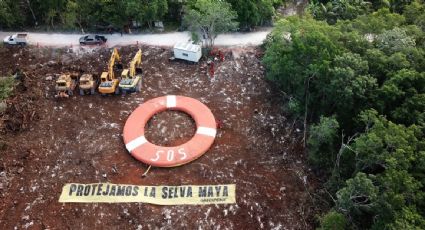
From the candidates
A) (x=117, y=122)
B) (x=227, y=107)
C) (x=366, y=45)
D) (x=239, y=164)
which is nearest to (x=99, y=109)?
(x=117, y=122)

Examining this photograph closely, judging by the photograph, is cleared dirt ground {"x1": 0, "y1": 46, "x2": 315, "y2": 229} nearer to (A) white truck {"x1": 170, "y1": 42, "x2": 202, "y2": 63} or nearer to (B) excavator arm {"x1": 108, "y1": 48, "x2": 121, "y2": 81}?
(A) white truck {"x1": 170, "y1": 42, "x2": 202, "y2": 63}

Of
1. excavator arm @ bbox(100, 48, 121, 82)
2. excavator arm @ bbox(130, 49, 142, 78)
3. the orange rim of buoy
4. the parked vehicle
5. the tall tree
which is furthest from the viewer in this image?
the parked vehicle

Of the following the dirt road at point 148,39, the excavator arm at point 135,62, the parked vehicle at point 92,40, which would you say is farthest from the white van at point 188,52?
the parked vehicle at point 92,40

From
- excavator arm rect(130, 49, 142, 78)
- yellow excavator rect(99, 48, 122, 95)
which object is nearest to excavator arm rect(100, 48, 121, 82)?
yellow excavator rect(99, 48, 122, 95)

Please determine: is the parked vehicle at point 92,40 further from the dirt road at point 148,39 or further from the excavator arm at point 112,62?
the excavator arm at point 112,62

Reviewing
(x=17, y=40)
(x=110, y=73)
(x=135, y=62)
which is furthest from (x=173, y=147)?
(x=17, y=40)

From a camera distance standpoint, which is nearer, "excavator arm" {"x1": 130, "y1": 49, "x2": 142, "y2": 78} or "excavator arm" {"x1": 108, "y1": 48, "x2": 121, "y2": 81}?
"excavator arm" {"x1": 108, "y1": 48, "x2": 121, "y2": 81}
